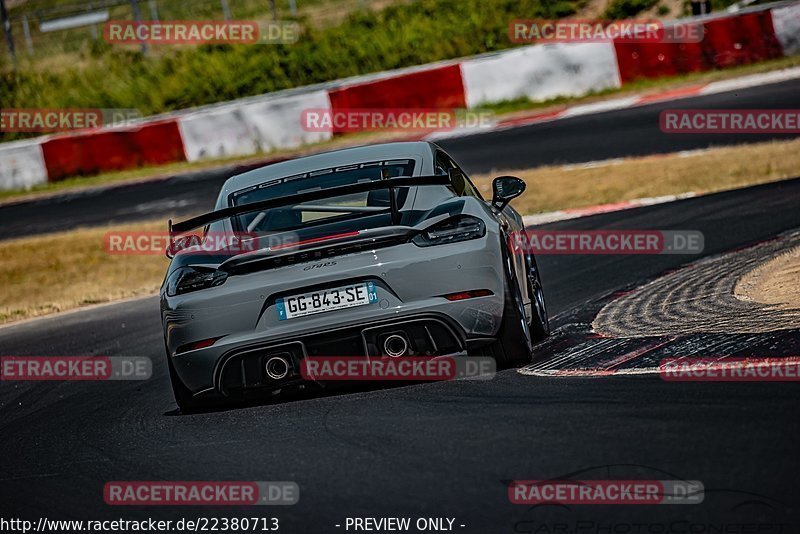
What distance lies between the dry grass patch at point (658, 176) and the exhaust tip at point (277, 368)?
8.06m

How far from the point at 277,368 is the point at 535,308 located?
65.0 inches

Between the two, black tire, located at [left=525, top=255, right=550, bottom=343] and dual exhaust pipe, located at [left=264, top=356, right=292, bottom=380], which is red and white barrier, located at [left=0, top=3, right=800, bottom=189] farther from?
dual exhaust pipe, located at [left=264, top=356, right=292, bottom=380]

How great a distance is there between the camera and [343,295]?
5.54m

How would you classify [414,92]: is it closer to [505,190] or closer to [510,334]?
[505,190]

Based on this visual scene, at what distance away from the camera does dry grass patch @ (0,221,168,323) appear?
41.7 feet

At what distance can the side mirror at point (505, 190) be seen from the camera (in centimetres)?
654

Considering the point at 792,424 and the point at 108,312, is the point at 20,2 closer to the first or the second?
the point at 108,312

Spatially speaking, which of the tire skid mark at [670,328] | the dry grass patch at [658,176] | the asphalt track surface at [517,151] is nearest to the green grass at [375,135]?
the asphalt track surface at [517,151]

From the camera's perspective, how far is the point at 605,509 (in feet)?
12.0

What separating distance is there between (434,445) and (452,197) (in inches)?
70.8

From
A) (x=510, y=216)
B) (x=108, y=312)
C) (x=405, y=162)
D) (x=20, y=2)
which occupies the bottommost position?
(x=108, y=312)

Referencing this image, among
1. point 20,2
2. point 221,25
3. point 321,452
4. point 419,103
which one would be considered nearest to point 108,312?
point 321,452

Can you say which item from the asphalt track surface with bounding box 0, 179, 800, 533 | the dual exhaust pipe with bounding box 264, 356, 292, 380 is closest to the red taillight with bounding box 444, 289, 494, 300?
the asphalt track surface with bounding box 0, 179, 800, 533

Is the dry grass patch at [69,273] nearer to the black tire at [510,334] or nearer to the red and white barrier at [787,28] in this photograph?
the black tire at [510,334]
